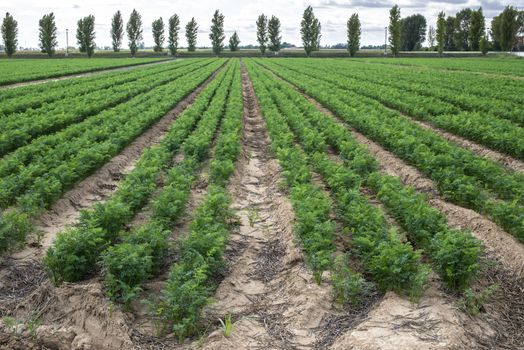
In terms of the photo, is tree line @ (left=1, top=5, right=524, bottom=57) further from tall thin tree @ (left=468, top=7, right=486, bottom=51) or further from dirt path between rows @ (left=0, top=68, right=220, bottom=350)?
dirt path between rows @ (left=0, top=68, right=220, bottom=350)

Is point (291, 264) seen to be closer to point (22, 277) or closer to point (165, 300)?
point (165, 300)

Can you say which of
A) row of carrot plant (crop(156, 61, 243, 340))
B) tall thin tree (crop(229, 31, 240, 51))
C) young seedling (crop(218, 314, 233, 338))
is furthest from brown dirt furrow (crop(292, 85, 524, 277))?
tall thin tree (crop(229, 31, 240, 51))

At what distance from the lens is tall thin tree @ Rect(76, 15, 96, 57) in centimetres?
10006

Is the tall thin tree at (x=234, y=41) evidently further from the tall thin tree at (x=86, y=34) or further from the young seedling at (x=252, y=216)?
the young seedling at (x=252, y=216)

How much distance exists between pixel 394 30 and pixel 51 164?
9820cm

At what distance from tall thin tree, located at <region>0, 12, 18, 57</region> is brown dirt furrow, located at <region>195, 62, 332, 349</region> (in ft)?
327

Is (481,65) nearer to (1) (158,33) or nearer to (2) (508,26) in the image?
(2) (508,26)

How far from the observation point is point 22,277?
6.64m

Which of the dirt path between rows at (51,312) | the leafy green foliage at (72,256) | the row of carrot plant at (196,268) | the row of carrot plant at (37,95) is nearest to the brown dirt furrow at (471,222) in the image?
the row of carrot plant at (196,268)

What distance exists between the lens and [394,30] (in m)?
99.4

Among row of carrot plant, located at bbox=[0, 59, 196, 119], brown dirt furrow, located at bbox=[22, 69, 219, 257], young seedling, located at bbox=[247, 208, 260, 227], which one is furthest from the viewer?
row of carrot plant, located at bbox=[0, 59, 196, 119]

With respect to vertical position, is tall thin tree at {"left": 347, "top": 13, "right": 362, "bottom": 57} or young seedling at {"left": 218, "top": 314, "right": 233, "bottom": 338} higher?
tall thin tree at {"left": 347, "top": 13, "right": 362, "bottom": 57}

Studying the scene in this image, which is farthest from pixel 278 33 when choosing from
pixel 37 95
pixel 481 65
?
pixel 37 95

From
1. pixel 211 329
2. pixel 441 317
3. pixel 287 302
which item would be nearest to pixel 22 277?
pixel 211 329
